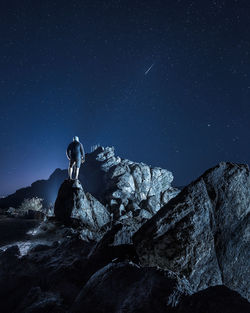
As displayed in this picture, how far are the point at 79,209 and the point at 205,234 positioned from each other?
39.9 feet

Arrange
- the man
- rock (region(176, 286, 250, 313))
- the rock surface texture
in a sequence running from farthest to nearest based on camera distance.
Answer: the man, the rock surface texture, rock (region(176, 286, 250, 313))

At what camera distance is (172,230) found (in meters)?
5.30

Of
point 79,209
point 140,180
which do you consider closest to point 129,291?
point 79,209

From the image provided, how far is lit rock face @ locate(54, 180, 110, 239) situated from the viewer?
615 inches

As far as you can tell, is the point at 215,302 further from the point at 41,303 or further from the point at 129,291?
the point at 41,303

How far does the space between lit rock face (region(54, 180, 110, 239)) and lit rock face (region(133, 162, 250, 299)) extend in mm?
10196

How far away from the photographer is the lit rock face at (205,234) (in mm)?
5082

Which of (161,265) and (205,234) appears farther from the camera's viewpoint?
(205,234)

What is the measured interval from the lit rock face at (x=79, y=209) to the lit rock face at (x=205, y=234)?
1020 centimetres

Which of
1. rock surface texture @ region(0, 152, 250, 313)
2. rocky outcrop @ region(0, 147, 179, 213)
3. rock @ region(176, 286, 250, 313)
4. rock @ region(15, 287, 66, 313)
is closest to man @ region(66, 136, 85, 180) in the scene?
rock surface texture @ region(0, 152, 250, 313)

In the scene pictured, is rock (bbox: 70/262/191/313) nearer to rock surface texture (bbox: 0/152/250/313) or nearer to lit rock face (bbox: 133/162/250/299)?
rock surface texture (bbox: 0/152/250/313)

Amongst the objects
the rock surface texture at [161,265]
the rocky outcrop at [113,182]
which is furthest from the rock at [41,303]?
the rocky outcrop at [113,182]

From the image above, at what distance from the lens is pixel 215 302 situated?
307 centimetres

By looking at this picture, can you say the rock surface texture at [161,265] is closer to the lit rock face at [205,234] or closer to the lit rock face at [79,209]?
the lit rock face at [205,234]
